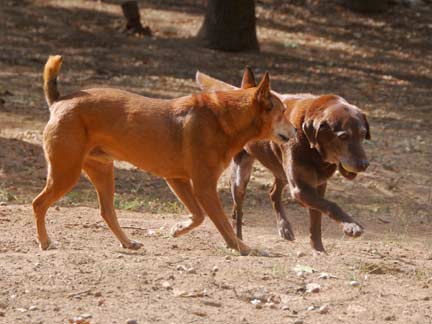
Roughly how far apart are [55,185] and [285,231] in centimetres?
270

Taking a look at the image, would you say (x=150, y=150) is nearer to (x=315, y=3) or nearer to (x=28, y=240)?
(x=28, y=240)

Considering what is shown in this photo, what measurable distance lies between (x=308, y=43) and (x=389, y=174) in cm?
821

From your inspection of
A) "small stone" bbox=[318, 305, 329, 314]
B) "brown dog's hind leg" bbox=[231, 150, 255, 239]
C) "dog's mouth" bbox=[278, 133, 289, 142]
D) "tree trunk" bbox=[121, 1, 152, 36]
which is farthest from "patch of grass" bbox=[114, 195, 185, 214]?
"tree trunk" bbox=[121, 1, 152, 36]

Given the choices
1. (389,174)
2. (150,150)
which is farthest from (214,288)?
(389,174)

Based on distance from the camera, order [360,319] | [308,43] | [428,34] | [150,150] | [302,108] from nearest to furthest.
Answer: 1. [360,319]
2. [150,150]
3. [302,108]
4. [308,43]
5. [428,34]

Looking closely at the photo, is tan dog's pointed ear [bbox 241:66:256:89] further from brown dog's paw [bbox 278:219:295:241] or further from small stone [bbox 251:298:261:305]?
small stone [bbox 251:298:261:305]

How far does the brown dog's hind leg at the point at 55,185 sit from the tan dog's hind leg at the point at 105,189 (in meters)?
0.52

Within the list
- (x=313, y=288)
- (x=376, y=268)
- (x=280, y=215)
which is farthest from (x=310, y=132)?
(x=313, y=288)

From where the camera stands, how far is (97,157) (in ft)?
26.6

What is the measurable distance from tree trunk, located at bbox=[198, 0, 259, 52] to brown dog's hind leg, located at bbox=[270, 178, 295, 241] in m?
9.42

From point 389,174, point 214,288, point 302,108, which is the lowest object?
point 389,174

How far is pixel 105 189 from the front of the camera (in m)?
8.44

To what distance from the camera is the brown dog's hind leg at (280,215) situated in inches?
381

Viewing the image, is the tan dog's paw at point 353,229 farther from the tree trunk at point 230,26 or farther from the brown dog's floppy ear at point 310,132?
the tree trunk at point 230,26
